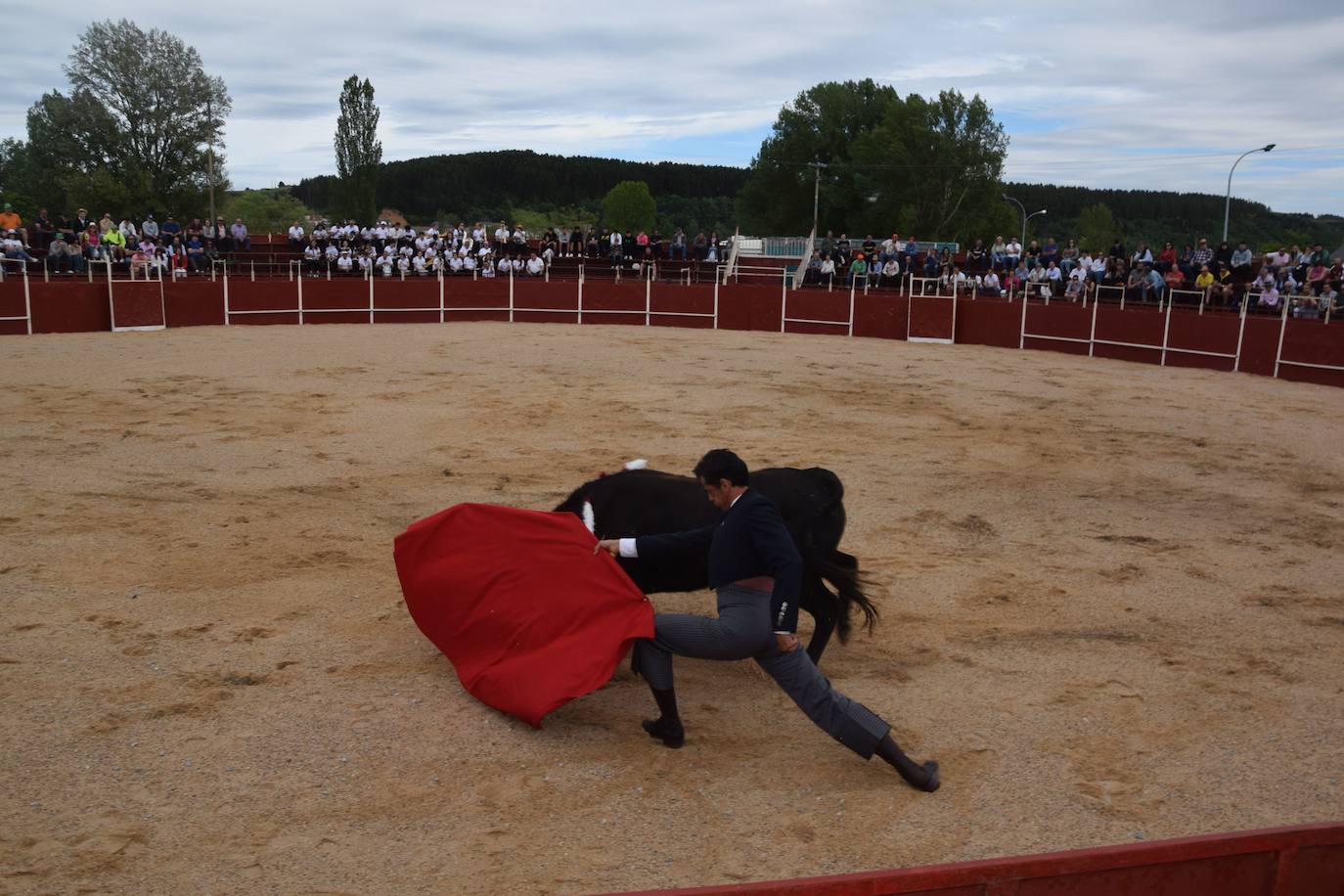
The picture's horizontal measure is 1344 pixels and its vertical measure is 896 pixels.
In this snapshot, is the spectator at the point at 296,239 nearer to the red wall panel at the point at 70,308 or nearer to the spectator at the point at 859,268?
the red wall panel at the point at 70,308

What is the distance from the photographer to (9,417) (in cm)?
1064

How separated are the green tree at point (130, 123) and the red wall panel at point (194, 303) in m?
29.3

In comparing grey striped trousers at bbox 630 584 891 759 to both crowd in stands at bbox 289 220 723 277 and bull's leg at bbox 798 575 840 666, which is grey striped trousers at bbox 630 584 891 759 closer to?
bull's leg at bbox 798 575 840 666

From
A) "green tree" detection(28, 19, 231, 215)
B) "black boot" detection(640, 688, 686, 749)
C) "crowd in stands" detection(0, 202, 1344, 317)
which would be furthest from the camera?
"green tree" detection(28, 19, 231, 215)

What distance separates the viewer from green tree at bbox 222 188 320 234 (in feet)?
187

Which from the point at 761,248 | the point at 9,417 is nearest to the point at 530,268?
the point at 761,248

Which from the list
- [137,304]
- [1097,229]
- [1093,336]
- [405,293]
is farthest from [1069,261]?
[1097,229]

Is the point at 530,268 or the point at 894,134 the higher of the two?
the point at 894,134

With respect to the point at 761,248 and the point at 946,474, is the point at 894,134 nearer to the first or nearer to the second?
the point at 761,248

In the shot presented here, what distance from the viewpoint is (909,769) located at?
386 centimetres

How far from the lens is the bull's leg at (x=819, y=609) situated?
16.4 ft

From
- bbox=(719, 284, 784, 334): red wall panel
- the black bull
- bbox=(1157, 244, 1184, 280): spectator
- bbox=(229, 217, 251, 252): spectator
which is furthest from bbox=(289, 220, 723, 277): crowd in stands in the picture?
the black bull

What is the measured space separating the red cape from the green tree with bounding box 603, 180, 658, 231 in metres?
87.3

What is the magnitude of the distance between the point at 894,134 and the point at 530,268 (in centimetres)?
4393
